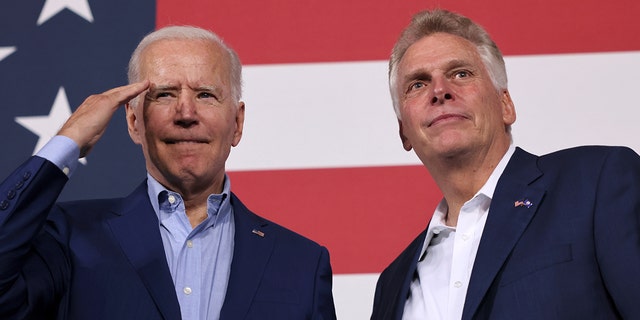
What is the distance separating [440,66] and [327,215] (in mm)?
698

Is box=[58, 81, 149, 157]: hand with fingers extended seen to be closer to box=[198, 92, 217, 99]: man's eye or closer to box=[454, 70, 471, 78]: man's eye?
box=[198, 92, 217, 99]: man's eye

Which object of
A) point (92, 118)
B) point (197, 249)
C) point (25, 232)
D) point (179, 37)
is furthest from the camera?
point (179, 37)

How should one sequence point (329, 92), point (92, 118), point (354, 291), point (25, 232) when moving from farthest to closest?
point (329, 92), point (354, 291), point (92, 118), point (25, 232)

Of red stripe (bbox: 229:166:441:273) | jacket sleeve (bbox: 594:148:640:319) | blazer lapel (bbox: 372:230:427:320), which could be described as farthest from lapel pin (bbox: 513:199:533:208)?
red stripe (bbox: 229:166:441:273)

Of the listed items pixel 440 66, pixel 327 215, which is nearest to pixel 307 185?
pixel 327 215

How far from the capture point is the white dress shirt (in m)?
1.67

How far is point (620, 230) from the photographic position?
149 cm

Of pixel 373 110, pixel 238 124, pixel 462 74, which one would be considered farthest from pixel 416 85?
pixel 373 110

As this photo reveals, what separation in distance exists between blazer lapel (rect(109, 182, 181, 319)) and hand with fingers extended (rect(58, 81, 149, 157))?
0.59 ft

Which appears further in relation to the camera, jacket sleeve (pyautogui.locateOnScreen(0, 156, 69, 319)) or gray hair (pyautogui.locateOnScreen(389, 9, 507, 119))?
gray hair (pyautogui.locateOnScreen(389, 9, 507, 119))

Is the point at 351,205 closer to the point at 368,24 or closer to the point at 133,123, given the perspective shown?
the point at 368,24

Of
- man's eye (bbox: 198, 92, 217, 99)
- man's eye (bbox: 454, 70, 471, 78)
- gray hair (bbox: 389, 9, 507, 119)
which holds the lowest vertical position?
man's eye (bbox: 198, 92, 217, 99)

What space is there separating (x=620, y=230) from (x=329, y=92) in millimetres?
1150

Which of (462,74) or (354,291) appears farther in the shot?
(354,291)
